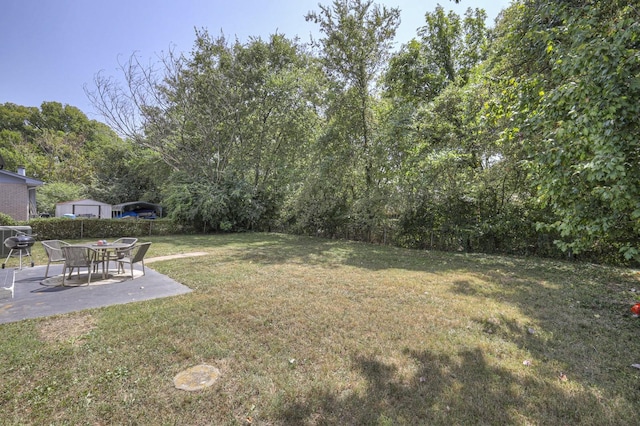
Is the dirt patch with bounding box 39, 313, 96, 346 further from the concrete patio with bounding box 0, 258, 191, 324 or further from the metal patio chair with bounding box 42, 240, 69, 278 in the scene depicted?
the metal patio chair with bounding box 42, 240, 69, 278

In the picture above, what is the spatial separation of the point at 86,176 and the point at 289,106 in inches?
938

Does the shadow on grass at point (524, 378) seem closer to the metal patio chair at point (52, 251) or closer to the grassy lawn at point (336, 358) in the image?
the grassy lawn at point (336, 358)

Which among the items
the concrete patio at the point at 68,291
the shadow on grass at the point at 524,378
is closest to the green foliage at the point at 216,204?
the concrete patio at the point at 68,291

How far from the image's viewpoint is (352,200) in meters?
13.5

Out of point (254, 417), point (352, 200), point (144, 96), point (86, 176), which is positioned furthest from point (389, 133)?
point (86, 176)

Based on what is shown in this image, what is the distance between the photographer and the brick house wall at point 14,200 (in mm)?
15305

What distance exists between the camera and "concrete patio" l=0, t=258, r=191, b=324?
4.12m

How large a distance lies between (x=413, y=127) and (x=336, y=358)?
347 inches

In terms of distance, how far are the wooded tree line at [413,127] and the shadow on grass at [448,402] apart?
6.52 feet

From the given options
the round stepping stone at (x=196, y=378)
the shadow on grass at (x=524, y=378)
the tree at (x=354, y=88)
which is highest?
the tree at (x=354, y=88)

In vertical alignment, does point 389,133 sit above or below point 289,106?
below

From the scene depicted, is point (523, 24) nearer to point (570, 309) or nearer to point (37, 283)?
point (570, 309)

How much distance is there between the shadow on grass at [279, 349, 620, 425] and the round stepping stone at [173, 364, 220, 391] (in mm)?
791

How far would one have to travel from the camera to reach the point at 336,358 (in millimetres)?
2943
